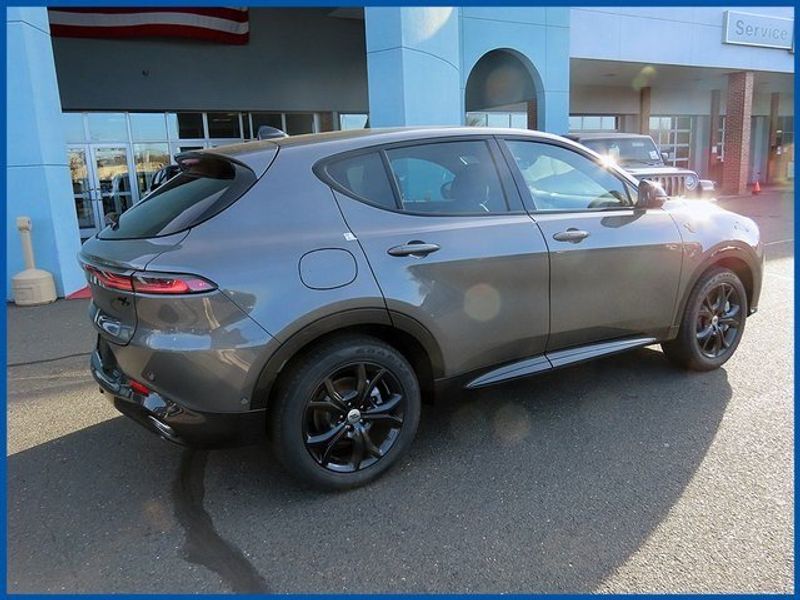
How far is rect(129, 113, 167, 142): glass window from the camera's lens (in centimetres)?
1394

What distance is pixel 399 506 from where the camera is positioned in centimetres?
296

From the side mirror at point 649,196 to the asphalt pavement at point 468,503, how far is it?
1270 mm

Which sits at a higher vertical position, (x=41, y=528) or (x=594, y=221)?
(x=594, y=221)

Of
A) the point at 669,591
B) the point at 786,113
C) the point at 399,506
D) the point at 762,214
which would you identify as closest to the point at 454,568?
the point at 399,506

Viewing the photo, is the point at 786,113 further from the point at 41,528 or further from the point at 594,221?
the point at 41,528

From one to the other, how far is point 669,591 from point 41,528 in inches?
110

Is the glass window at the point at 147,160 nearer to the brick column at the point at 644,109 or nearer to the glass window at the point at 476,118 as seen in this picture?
the glass window at the point at 476,118

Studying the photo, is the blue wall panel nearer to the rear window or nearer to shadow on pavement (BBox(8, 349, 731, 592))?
shadow on pavement (BBox(8, 349, 731, 592))

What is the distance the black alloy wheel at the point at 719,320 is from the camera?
4316 mm

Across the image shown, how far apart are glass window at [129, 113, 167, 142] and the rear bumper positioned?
41.8 feet

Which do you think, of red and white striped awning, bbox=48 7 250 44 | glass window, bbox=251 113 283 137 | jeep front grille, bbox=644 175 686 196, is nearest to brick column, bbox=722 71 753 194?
jeep front grille, bbox=644 175 686 196

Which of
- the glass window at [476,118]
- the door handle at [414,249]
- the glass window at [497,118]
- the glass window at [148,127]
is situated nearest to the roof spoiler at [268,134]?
the door handle at [414,249]

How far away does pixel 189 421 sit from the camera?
2.75 metres

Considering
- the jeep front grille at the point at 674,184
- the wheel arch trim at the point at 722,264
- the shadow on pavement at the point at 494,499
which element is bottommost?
the shadow on pavement at the point at 494,499
